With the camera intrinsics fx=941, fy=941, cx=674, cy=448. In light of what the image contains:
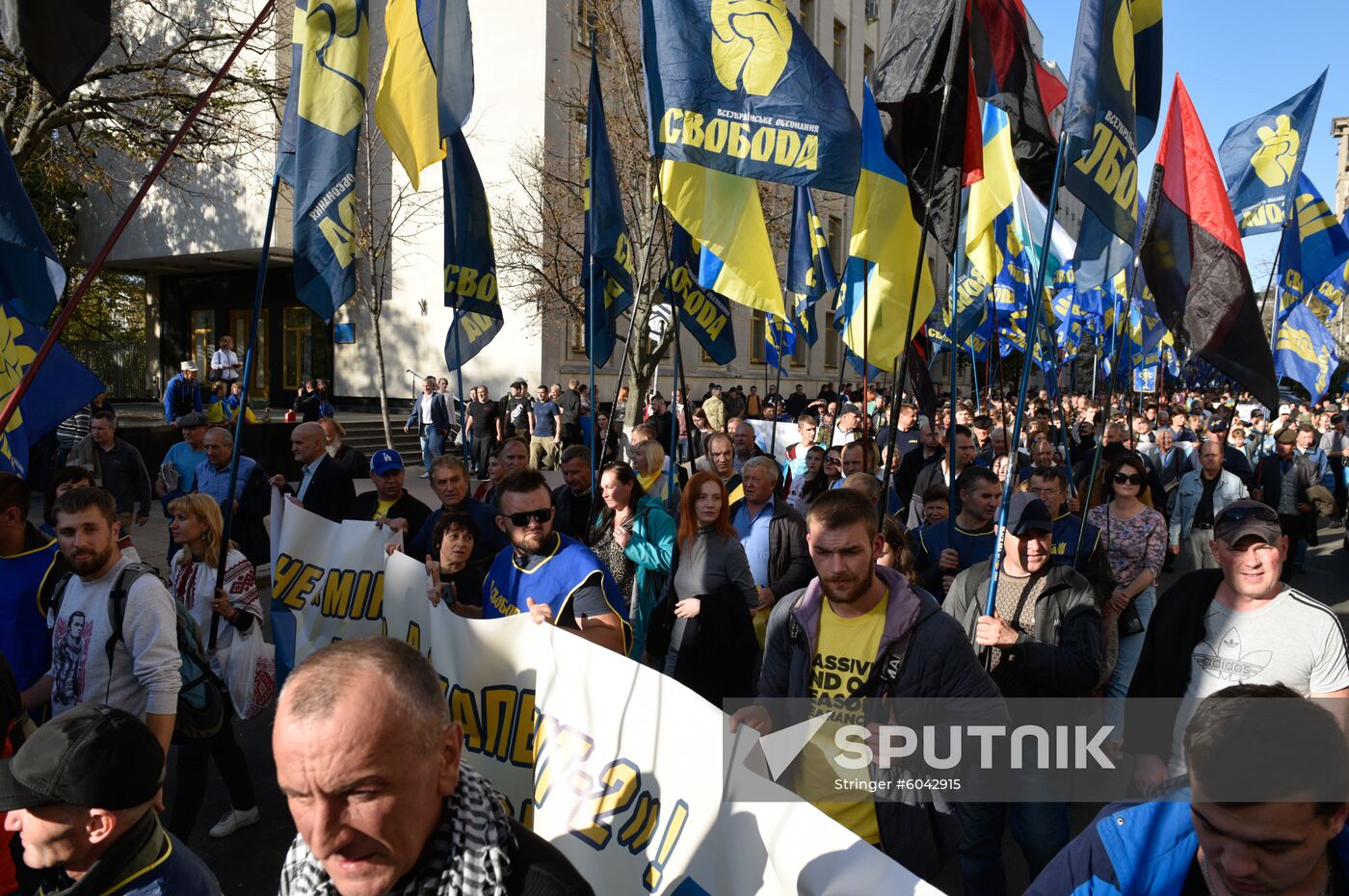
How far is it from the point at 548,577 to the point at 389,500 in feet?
8.82

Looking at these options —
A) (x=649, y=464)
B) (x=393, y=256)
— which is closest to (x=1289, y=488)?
(x=649, y=464)

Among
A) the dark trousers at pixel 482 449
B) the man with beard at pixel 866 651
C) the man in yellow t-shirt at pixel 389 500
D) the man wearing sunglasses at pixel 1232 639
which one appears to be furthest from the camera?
the dark trousers at pixel 482 449

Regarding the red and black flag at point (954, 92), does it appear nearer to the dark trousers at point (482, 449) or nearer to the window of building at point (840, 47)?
the dark trousers at point (482, 449)

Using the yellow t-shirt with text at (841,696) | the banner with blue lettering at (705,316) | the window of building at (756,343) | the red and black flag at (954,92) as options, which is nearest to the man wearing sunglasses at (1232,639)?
the yellow t-shirt with text at (841,696)

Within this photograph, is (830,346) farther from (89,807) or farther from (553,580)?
(89,807)

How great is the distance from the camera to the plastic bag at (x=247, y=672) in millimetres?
4422

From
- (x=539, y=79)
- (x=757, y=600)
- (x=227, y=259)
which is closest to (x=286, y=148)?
(x=757, y=600)

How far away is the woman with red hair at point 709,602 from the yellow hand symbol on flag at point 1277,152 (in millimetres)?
6265

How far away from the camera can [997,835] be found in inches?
136

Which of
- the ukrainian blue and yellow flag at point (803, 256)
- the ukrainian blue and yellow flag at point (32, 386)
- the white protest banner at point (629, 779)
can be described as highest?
the ukrainian blue and yellow flag at point (803, 256)

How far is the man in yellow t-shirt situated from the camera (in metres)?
6.09

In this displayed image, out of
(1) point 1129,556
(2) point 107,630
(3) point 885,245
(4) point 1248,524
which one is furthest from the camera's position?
(3) point 885,245

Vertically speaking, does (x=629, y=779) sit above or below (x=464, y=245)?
below

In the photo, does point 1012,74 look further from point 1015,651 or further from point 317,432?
point 317,432
